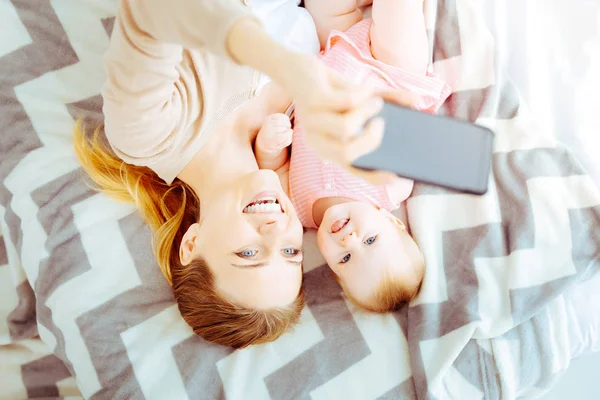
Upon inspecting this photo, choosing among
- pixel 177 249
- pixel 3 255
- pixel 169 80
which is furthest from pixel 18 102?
pixel 169 80

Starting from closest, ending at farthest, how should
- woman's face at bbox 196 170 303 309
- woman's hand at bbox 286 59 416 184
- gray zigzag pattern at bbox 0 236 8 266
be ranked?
1. woman's hand at bbox 286 59 416 184
2. woman's face at bbox 196 170 303 309
3. gray zigzag pattern at bbox 0 236 8 266

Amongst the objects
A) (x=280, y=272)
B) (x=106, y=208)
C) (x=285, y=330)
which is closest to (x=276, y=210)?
(x=280, y=272)

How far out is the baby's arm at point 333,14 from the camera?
1111 mm

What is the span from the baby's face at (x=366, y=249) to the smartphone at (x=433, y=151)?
0.24m

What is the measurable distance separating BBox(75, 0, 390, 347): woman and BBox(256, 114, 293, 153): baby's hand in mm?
54

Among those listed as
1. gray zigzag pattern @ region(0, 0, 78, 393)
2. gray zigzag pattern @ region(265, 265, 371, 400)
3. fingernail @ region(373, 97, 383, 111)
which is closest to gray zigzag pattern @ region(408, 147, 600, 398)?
gray zigzag pattern @ region(265, 265, 371, 400)

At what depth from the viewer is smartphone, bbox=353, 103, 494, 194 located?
2.04 feet

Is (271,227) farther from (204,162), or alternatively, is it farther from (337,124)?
(337,124)

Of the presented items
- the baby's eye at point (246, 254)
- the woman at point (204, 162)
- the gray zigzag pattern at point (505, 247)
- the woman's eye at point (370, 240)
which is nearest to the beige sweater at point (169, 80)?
the woman at point (204, 162)

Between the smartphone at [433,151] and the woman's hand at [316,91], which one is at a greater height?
the woman's hand at [316,91]

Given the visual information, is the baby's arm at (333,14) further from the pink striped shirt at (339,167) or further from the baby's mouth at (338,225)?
the baby's mouth at (338,225)

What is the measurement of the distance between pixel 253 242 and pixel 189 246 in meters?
0.14

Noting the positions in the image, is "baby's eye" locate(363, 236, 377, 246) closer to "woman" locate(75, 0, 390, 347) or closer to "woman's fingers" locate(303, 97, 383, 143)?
"woman" locate(75, 0, 390, 347)

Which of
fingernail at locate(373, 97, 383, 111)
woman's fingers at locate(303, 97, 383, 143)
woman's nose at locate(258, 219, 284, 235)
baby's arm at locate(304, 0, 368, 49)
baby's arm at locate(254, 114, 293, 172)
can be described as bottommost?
woman's nose at locate(258, 219, 284, 235)
